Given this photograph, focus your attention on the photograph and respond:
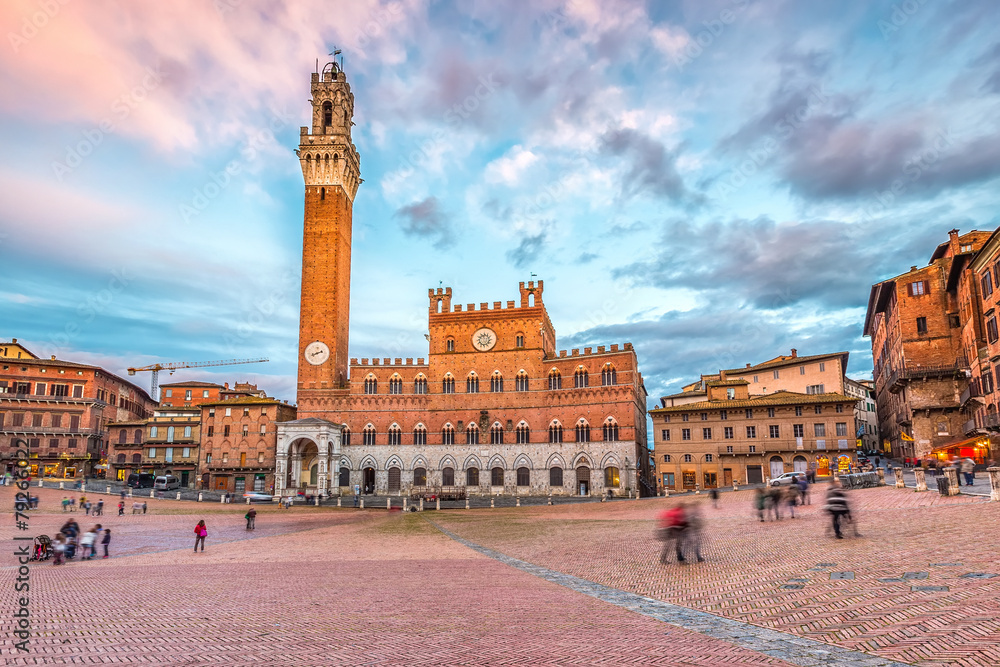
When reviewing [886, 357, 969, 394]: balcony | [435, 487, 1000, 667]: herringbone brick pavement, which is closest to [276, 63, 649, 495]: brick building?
[886, 357, 969, 394]: balcony

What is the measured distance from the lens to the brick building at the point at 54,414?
5959cm

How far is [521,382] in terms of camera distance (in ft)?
192

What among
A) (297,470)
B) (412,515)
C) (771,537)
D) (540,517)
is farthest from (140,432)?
(771,537)

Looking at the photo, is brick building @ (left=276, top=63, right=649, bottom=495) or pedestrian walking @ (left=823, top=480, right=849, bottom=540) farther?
brick building @ (left=276, top=63, right=649, bottom=495)

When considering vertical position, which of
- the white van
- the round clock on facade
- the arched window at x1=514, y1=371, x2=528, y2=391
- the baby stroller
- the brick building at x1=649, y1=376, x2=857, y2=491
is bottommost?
the baby stroller

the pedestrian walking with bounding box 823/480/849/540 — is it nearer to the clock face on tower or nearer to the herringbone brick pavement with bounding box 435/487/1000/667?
the herringbone brick pavement with bounding box 435/487/1000/667

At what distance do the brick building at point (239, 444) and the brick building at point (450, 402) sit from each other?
303cm

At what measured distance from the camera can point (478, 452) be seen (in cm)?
5784

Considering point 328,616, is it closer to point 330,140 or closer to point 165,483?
point 165,483

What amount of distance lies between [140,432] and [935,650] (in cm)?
7404

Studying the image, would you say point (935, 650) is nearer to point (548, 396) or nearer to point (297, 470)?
point (548, 396)

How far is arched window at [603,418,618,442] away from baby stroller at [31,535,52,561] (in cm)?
4176

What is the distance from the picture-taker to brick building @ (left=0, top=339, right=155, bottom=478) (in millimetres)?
59594

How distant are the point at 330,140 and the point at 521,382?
32.2m
